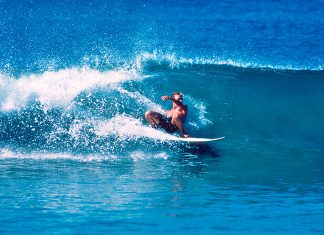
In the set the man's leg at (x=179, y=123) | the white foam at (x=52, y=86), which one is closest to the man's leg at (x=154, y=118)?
the man's leg at (x=179, y=123)

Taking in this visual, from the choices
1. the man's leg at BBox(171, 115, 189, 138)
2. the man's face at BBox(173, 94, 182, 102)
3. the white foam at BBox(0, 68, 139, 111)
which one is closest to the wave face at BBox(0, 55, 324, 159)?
the white foam at BBox(0, 68, 139, 111)

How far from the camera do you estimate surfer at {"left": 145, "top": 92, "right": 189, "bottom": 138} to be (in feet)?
39.6

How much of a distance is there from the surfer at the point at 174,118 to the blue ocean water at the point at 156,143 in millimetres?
166

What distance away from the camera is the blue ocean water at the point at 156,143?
26.4 feet

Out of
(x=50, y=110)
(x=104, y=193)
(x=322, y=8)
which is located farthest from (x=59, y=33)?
(x=104, y=193)

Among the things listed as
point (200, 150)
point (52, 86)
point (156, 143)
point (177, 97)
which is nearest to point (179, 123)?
point (177, 97)

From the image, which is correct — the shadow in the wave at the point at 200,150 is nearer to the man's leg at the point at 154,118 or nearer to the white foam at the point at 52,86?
the man's leg at the point at 154,118

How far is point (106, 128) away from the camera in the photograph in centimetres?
1302

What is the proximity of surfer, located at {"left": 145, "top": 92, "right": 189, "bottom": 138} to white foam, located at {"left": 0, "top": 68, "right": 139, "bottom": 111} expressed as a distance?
299 cm

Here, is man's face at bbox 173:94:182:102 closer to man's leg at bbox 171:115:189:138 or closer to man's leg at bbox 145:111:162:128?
man's leg at bbox 171:115:189:138

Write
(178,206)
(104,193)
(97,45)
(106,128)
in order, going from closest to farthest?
(178,206), (104,193), (106,128), (97,45)

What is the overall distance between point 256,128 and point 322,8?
22.8 meters

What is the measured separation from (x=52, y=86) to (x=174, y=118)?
4.09 meters

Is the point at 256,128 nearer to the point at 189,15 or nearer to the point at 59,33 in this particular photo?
the point at 59,33
